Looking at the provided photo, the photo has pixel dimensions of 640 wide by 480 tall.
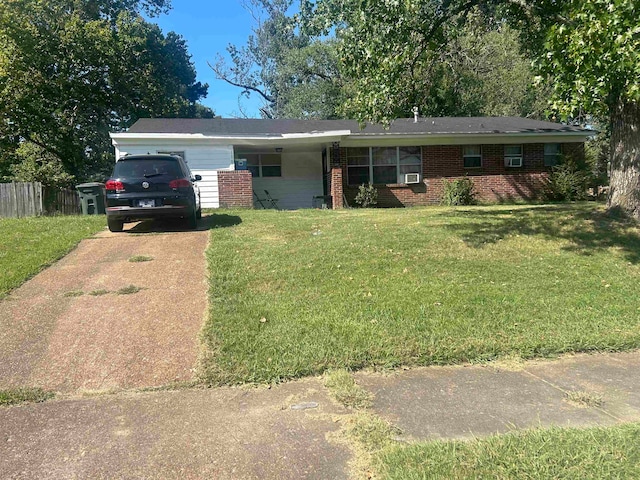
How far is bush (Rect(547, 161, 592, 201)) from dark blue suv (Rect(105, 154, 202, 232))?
13974mm

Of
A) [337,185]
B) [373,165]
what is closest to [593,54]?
[337,185]

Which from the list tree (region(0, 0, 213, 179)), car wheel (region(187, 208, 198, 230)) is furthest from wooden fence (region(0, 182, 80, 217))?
tree (region(0, 0, 213, 179))

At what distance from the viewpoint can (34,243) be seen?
8.51m

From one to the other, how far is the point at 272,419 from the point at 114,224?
312 inches

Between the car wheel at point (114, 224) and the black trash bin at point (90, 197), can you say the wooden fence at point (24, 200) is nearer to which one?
the black trash bin at point (90, 197)

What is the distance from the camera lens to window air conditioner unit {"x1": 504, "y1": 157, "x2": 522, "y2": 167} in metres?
18.0

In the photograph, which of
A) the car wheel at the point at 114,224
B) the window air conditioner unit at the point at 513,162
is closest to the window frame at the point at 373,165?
the window air conditioner unit at the point at 513,162

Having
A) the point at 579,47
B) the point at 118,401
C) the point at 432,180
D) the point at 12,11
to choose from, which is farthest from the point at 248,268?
the point at 12,11

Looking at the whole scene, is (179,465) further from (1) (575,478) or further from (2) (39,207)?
(2) (39,207)

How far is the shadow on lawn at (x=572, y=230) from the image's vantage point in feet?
25.4

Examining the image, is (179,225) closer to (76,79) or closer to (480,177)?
(480,177)

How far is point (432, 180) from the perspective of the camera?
57.8 ft

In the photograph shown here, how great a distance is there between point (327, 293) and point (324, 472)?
121 inches

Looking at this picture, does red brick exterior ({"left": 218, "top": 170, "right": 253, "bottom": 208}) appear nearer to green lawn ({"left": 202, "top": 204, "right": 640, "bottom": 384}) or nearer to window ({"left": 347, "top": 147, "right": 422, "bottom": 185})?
window ({"left": 347, "top": 147, "right": 422, "bottom": 185})
